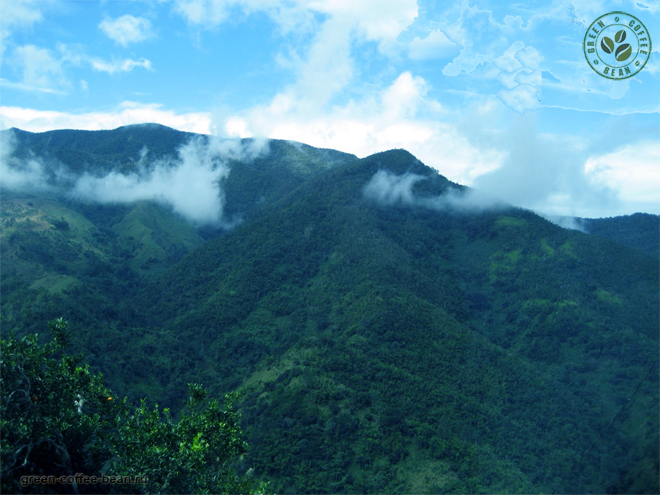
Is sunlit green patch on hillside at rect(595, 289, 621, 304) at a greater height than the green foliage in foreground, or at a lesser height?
greater

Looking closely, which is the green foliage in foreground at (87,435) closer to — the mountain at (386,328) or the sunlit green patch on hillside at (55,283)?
the mountain at (386,328)

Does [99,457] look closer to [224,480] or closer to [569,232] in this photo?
[224,480]

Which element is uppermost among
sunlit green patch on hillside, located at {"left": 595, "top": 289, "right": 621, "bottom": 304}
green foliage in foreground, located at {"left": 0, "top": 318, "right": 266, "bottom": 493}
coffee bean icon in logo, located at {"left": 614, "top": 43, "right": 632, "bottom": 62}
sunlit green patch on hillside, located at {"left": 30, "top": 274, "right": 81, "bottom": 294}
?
coffee bean icon in logo, located at {"left": 614, "top": 43, "right": 632, "bottom": 62}

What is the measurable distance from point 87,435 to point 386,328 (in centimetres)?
6972

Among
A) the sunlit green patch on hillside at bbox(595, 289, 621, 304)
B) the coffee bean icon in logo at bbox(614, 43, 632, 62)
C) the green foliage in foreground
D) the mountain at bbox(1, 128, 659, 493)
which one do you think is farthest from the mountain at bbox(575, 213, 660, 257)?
the green foliage in foreground

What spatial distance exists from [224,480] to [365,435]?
47.3 metres

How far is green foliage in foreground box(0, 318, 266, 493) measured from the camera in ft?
58.2

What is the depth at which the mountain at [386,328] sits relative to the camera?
5959 centimetres

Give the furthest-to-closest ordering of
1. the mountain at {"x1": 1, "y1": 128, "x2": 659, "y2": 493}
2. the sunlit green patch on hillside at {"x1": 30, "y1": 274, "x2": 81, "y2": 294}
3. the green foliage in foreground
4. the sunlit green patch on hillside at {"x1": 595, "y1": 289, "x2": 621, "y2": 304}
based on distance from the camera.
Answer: the sunlit green patch on hillside at {"x1": 30, "y1": 274, "x2": 81, "y2": 294} < the sunlit green patch on hillside at {"x1": 595, "y1": 289, "x2": 621, "y2": 304} < the mountain at {"x1": 1, "y1": 128, "x2": 659, "y2": 493} < the green foliage in foreground

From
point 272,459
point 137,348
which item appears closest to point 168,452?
point 272,459

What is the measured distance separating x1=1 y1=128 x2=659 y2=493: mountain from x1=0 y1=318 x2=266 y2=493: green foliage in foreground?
14.7m

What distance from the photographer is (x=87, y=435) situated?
1997 cm

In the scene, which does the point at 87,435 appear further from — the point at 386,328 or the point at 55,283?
the point at 55,283

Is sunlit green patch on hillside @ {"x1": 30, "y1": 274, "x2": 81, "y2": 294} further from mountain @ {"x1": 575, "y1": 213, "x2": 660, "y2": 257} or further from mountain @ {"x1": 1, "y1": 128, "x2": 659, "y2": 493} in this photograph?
mountain @ {"x1": 575, "y1": 213, "x2": 660, "y2": 257}
